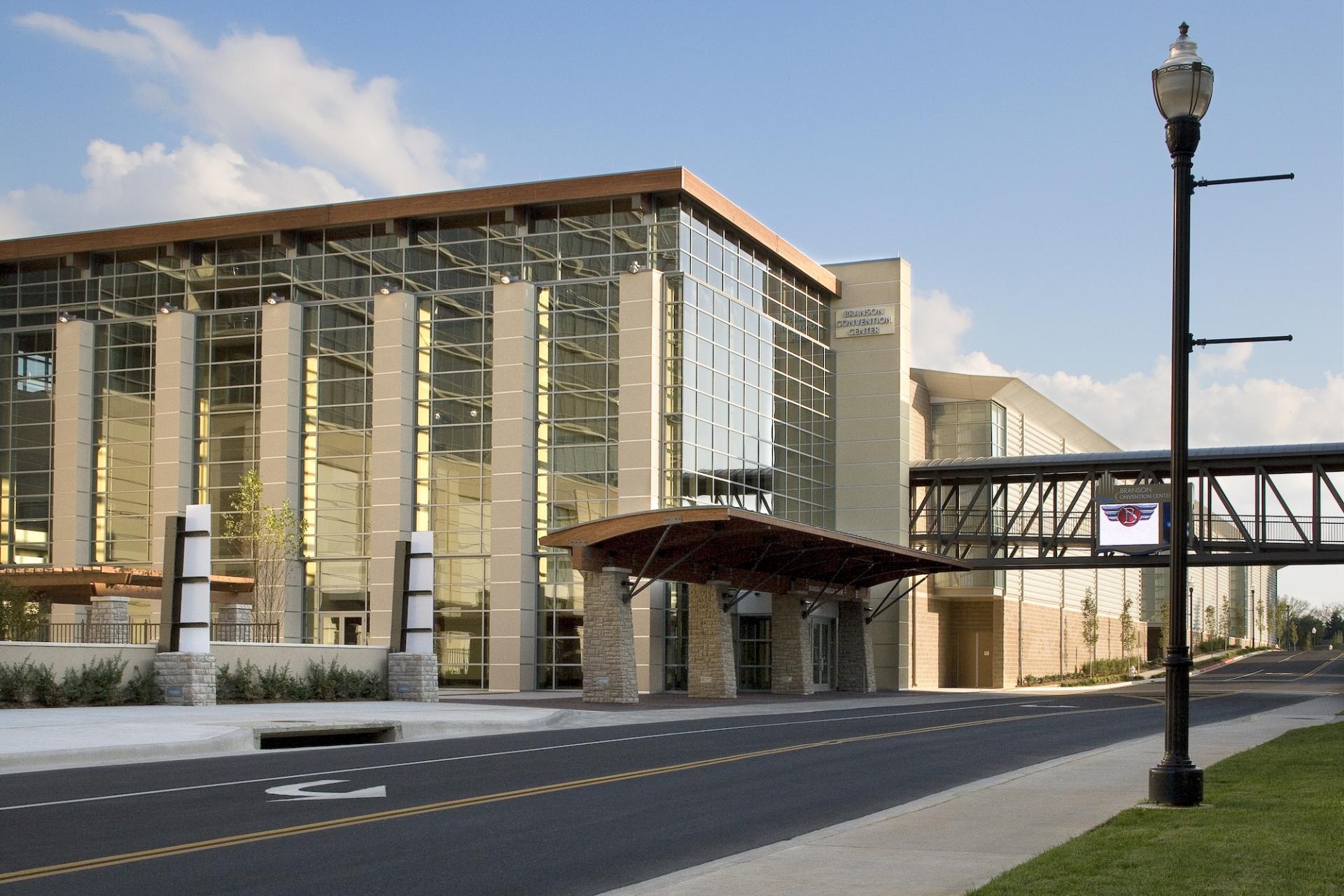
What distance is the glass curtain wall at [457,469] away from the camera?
156 feet

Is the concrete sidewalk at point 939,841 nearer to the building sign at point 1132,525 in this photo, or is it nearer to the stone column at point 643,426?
the stone column at point 643,426

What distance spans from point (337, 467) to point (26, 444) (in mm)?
12929

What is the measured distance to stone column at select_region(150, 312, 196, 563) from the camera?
5150cm

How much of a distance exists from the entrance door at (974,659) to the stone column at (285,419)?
29613 mm

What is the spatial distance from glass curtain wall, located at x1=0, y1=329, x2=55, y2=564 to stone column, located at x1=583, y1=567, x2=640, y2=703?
83.3 feet

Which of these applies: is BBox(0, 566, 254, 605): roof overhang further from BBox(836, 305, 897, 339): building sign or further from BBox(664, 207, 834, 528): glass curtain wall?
BBox(836, 305, 897, 339): building sign

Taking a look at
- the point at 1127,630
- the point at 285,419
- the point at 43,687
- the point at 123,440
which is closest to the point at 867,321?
the point at 285,419

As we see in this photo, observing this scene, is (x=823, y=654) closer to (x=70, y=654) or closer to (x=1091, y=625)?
(x=1091, y=625)

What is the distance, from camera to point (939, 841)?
11586mm

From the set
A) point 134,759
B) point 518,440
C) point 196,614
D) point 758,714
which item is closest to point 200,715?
point 196,614

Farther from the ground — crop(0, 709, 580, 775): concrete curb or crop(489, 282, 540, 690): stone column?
crop(489, 282, 540, 690): stone column

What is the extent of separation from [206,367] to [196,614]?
25.1 metres

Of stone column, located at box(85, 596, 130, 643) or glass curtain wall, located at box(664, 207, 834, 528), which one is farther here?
glass curtain wall, located at box(664, 207, 834, 528)

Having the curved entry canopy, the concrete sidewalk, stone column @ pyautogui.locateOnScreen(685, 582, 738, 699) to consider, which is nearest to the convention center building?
the curved entry canopy
